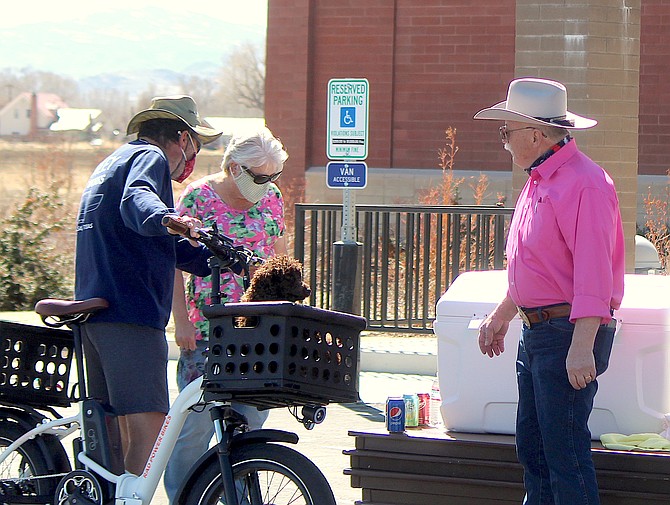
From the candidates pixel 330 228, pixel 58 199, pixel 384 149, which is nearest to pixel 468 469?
pixel 330 228

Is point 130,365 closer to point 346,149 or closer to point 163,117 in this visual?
point 163,117

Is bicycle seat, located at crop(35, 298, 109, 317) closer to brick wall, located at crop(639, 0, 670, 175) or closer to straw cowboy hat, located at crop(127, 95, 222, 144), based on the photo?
straw cowboy hat, located at crop(127, 95, 222, 144)

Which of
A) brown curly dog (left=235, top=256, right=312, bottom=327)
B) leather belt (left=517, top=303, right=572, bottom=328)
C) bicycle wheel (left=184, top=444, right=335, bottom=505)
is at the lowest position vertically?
bicycle wheel (left=184, top=444, right=335, bottom=505)

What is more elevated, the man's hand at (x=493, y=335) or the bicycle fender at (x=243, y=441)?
the man's hand at (x=493, y=335)

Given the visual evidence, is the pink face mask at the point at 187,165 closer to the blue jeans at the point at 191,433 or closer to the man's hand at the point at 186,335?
the man's hand at the point at 186,335

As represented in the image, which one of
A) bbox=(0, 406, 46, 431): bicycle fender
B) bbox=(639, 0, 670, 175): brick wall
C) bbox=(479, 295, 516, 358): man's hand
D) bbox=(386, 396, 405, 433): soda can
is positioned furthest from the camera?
bbox=(639, 0, 670, 175): brick wall

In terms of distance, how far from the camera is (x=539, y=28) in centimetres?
1125

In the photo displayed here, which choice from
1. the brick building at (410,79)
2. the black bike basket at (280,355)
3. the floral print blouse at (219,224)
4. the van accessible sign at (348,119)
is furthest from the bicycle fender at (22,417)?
the brick building at (410,79)

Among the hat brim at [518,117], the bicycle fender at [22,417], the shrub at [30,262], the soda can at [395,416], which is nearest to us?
the hat brim at [518,117]

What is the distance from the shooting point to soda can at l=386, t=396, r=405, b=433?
18.0 feet

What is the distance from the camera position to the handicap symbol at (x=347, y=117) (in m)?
10.3

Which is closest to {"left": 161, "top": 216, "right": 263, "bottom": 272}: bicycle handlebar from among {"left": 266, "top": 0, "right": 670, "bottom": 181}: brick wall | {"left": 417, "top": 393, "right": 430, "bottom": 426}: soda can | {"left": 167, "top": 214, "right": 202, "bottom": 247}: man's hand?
{"left": 167, "top": 214, "right": 202, "bottom": 247}: man's hand

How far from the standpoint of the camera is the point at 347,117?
1034 cm

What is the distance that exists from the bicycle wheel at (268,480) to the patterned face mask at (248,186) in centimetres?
148
